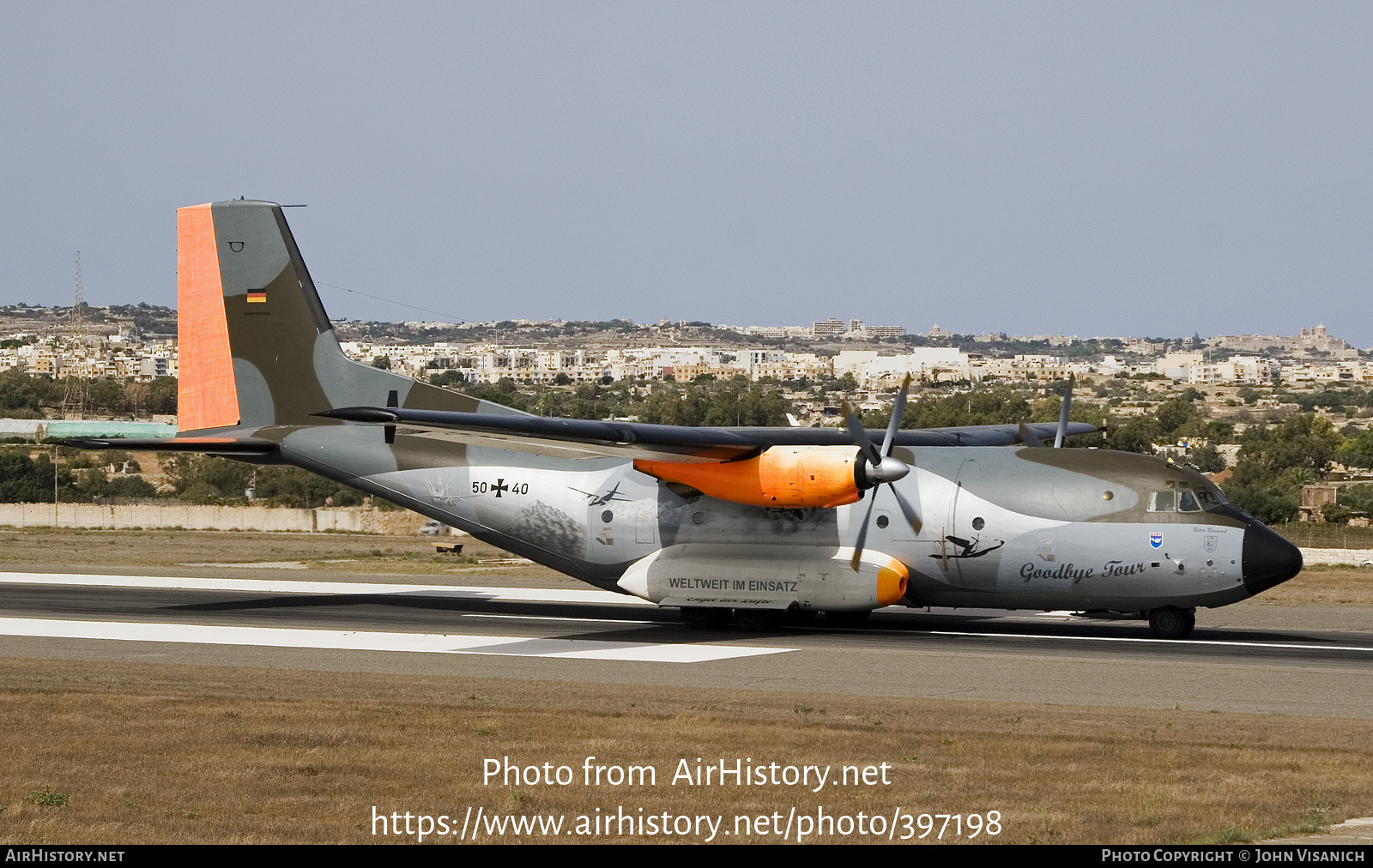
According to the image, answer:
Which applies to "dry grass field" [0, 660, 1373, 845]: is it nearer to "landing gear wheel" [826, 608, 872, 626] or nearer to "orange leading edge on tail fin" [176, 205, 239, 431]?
"landing gear wheel" [826, 608, 872, 626]

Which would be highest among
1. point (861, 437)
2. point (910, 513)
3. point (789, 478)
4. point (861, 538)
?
point (861, 437)

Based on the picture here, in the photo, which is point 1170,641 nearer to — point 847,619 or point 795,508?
point 847,619

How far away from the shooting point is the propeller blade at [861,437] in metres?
23.0

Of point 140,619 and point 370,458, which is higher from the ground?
point 370,458

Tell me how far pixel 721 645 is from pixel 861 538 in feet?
10.1

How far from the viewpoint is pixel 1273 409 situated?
6053 inches

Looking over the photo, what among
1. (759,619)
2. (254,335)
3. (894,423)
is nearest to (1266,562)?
(894,423)

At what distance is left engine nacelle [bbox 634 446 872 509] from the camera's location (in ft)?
75.4

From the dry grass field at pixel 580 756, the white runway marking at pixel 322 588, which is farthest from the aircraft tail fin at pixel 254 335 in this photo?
the dry grass field at pixel 580 756

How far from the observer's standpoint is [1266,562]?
74.5ft

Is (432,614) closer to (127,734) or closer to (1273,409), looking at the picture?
(127,734)

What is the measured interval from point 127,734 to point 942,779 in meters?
8.54

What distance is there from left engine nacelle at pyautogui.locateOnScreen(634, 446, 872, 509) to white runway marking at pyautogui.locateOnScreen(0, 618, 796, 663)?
2.51 metres
